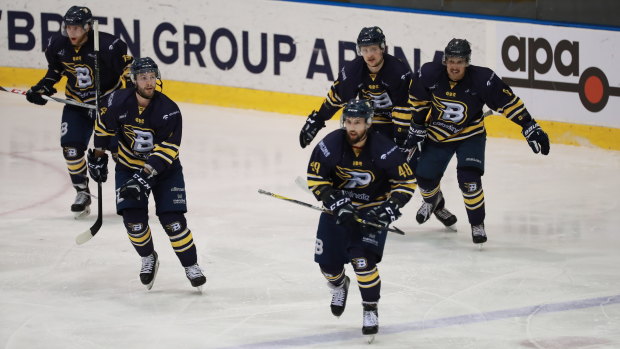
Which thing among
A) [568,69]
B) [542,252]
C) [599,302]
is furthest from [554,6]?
[599,302]

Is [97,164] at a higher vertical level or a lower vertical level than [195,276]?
higher

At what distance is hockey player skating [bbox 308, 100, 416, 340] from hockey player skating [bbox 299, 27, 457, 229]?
1569 mm

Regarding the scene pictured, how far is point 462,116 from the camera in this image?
7.24 meters

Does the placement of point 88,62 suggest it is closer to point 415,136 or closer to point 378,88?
point 378,88

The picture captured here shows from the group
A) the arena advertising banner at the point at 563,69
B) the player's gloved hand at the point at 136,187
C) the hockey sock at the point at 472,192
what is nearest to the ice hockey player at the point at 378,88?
the hockey sock at the point at 472,192

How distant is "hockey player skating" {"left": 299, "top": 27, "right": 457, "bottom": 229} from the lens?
7.31m

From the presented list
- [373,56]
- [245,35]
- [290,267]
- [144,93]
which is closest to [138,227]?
[144,93]

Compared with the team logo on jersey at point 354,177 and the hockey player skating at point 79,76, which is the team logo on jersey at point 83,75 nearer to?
the hockey player skating at point 79,76

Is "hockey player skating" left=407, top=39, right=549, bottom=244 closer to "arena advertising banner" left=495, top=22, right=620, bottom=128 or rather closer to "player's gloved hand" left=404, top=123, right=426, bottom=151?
"player's gloved hand" left=404, top=123, right=426, bottom=151

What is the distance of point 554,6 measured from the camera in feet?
32.3

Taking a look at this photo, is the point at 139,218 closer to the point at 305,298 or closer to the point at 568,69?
the point at 305,298

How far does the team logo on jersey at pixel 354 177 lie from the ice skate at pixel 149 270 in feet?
4.35

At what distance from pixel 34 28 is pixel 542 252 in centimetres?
644

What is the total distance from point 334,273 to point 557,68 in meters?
4.54
